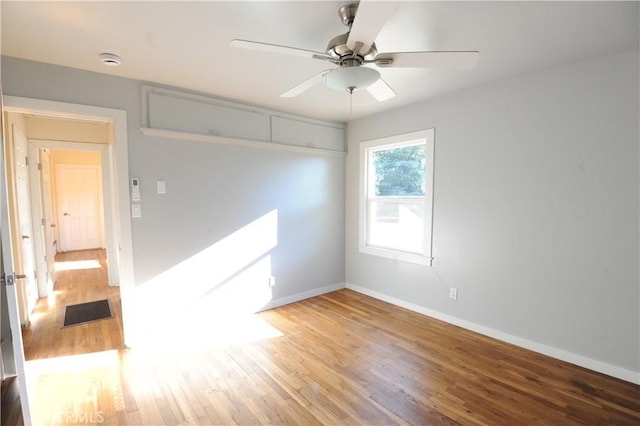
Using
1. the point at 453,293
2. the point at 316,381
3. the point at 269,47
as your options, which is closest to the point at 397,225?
the point at 453,293

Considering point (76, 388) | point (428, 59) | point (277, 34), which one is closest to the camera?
point (428, 59)

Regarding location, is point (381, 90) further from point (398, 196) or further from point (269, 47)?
point (398, 196)

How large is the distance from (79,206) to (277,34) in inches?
308

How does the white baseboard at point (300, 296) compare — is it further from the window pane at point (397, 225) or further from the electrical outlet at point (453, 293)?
the electrical outlet at point (453, 293)

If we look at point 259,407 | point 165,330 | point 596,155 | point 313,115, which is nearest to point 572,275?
point 596,155

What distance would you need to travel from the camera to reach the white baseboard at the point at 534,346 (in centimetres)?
235

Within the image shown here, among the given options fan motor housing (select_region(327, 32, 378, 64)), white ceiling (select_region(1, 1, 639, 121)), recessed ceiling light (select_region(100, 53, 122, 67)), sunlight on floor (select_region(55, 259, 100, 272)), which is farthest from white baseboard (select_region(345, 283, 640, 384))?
sunlight on floor (select_region(55, 259, 100, 272))

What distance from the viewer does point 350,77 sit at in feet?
5.77

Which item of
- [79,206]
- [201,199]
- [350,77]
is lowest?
[79,206]

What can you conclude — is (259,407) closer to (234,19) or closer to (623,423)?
(623,423)

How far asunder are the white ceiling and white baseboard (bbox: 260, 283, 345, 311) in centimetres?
259

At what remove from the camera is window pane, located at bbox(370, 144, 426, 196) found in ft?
12.0

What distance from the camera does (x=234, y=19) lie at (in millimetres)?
1856

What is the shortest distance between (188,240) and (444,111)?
3.03 meters
